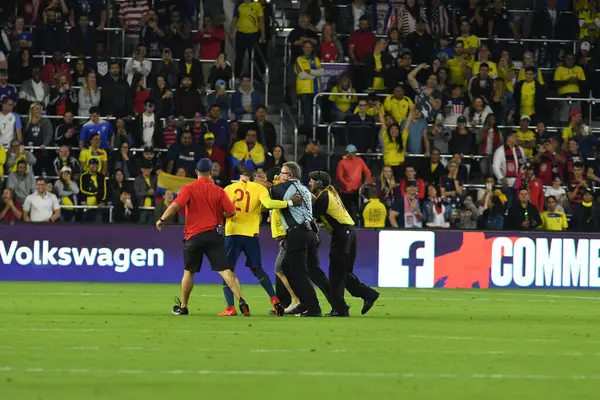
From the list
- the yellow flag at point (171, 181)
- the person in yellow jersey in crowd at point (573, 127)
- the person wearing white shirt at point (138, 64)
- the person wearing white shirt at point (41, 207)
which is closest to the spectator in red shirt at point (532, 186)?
the person in yellow jersey in crowd at point (573, 127)

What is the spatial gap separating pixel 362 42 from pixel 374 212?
5.89 meters

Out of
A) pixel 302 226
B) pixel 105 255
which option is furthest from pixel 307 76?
pixel 302 226

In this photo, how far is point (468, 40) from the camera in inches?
1321

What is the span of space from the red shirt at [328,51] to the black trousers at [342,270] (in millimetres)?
14481

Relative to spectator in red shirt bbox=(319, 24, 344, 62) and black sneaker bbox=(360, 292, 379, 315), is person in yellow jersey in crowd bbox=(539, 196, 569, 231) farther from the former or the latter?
black sneaker bbox=(360, 292, 379, 315)

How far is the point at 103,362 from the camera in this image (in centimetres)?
1146

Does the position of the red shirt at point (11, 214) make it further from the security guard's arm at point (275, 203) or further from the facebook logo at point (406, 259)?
the security guard's arm at point (275, 203)

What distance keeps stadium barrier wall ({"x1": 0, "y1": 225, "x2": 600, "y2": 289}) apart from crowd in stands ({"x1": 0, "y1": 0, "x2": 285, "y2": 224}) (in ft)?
2.93

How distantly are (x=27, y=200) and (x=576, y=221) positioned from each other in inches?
477

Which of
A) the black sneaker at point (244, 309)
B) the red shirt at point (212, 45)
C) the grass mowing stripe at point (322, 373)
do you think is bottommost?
the black sneaker at point (244, 309)

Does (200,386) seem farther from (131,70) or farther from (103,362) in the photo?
(131,70)

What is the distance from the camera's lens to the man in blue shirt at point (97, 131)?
29250 millimetres

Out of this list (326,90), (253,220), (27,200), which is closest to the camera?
(253,220)

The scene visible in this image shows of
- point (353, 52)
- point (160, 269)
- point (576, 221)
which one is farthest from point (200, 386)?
point (353, 52)
